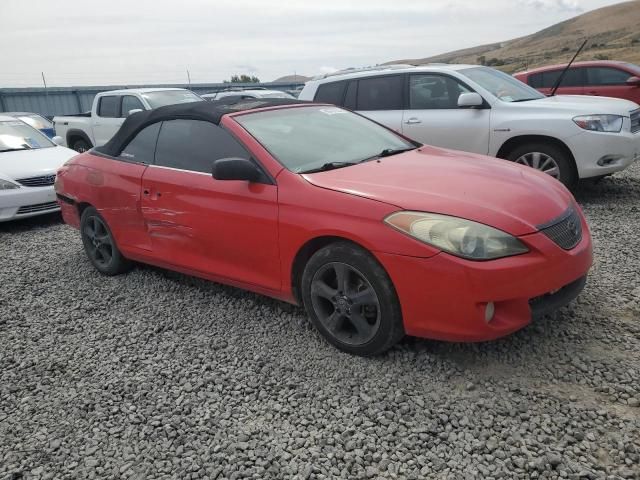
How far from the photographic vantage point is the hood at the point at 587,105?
→ 604 cm

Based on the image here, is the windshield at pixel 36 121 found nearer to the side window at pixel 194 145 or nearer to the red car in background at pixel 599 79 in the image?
the side window at pixel 194 145

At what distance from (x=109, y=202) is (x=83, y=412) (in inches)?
82.5

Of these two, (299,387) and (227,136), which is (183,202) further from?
(299,387)

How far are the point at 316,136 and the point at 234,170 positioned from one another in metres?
0.78

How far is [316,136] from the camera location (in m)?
3.83

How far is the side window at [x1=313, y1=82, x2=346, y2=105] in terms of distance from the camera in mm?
7719

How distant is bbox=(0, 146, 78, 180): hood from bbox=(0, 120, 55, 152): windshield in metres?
0.19

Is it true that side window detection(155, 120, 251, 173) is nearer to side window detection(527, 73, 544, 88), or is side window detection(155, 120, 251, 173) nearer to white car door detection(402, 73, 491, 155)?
white car door detection(402, 73, 491, 155)

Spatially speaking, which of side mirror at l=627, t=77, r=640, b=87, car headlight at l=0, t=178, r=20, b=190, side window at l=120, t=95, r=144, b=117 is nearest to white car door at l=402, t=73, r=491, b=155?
car headlight at l=0, t=178, r=20, b=190

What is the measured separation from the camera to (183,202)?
3812mm

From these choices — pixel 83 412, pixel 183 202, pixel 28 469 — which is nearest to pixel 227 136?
pixel 183 202

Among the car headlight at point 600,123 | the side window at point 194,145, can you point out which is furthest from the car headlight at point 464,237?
the car headlight at point 600,123

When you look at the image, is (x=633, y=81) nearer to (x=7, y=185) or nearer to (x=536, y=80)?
(x=536, y=80)

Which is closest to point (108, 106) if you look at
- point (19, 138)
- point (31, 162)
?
point (19, 138)
